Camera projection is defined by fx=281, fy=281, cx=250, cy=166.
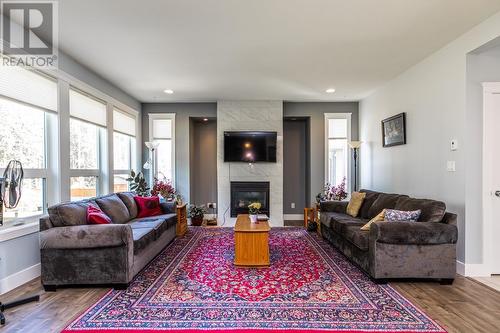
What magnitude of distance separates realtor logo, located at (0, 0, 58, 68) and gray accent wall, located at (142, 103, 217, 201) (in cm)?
294

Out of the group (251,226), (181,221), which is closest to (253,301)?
(251,226)

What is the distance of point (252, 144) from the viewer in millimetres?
5969

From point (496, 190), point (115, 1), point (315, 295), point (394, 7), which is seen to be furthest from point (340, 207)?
point (115, 1)

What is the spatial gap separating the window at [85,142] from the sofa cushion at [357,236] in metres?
3.72

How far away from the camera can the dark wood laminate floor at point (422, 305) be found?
2.14m

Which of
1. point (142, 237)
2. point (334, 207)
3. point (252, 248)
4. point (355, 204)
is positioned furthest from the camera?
point (334, 207)

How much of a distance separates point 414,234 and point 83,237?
330 centimetres

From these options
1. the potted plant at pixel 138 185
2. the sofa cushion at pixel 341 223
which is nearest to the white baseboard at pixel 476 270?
the sofa cushion at pixel 341 223

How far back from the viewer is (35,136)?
3.26 metres

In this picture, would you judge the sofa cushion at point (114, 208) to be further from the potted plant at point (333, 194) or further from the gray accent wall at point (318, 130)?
the gray accent wall at point (318, 130)

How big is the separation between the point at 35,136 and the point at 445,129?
4.88m

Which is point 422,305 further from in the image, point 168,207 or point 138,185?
point 138,185

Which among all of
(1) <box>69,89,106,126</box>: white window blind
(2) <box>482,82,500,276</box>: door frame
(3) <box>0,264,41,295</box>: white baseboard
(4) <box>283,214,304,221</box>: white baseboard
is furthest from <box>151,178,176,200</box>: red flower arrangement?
(2) <box>482,82,500,276</box>: door frame

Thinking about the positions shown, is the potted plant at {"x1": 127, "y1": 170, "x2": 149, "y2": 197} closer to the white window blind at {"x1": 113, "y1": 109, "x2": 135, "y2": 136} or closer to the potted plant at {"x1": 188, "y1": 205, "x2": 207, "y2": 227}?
the white window blind at {"x1": 113, "y1": 109, "x2": 135, "y2": 136}
